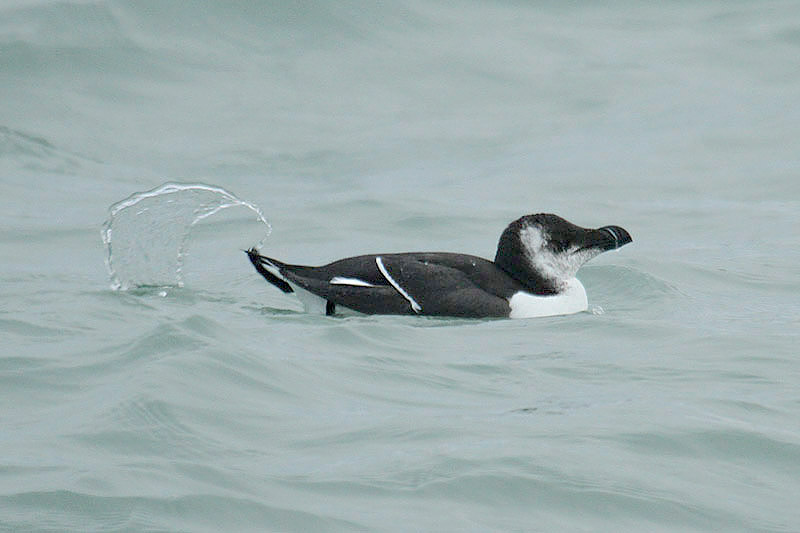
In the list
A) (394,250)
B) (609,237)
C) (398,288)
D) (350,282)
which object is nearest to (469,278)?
(398,288)

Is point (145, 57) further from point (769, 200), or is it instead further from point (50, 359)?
point (50, 359)

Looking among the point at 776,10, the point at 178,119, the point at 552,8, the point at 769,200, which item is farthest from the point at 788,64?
the point at 178,119

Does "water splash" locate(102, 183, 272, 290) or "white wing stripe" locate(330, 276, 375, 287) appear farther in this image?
"water splash" locate(102, 183, 272, 290)

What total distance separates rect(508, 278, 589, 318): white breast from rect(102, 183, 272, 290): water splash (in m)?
1.46

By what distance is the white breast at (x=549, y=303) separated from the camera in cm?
772

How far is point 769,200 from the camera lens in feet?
38.8

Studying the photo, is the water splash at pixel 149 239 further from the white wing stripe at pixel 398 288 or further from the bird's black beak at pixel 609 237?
the bird's black beak at pixel 609 237

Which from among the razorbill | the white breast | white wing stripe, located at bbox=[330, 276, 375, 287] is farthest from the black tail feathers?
the white breast

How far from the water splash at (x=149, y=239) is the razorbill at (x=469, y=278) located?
57 centimetres

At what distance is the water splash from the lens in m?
8.34

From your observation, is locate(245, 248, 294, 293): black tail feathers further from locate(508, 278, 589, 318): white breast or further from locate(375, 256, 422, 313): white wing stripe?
locate(508, 278, 589, 318): white breast

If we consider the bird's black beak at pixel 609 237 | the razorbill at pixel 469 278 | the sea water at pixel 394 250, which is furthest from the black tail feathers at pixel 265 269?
the bird's black beak at pixel 609 237

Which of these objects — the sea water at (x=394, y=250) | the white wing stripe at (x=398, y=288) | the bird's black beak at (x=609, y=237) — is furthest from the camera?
the bird's black beak at (x=609, y=237)

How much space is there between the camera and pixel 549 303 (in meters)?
7.81
